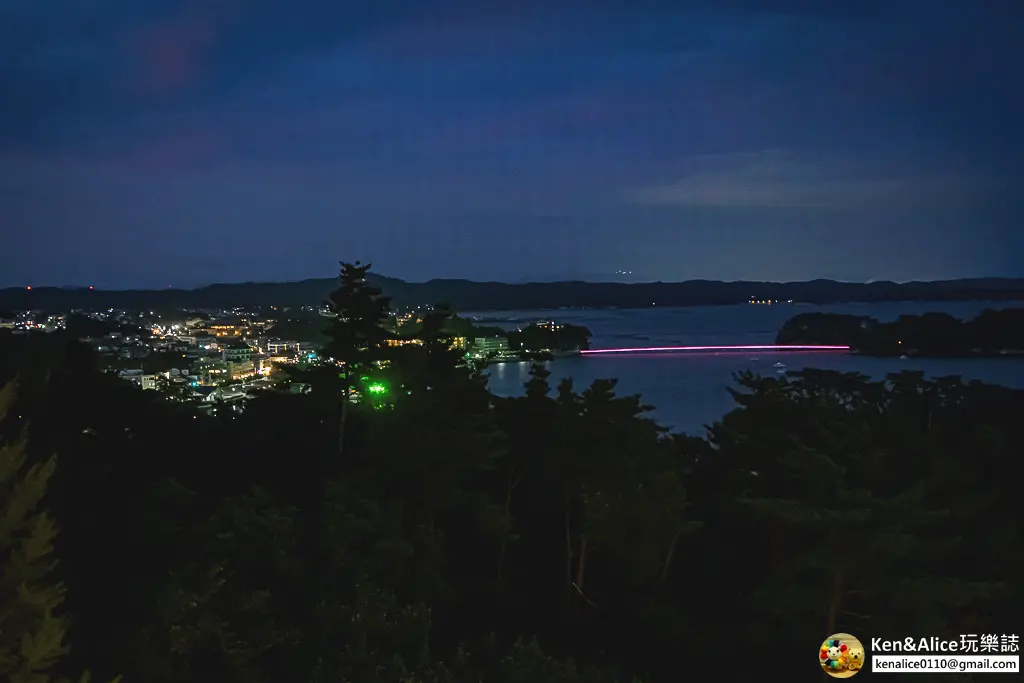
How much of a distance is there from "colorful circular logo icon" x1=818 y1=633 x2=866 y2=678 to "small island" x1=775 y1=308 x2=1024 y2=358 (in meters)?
38.0

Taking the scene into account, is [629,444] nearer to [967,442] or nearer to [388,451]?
[388,451]

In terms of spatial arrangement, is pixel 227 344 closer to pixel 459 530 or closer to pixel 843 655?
pixel 459 530

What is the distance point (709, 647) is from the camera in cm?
848

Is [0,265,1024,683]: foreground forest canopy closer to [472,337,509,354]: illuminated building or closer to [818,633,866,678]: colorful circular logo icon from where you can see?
[818,633,866,678]: colorful circular logo icon

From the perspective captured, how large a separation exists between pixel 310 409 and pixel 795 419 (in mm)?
7706

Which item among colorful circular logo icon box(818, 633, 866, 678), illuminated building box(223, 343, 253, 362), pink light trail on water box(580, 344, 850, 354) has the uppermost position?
illuminated building box(223, 343, 253, 362)

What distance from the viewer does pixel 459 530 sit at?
34.7ft

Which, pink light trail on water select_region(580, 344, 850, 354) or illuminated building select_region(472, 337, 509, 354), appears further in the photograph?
pink light trail on water select_region(580, 344, 850, 354)

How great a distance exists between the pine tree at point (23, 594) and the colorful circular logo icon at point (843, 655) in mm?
6099

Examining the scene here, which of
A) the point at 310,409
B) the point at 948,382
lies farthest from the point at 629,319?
the point at 310,409

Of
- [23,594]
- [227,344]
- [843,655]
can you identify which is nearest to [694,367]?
[227,344]

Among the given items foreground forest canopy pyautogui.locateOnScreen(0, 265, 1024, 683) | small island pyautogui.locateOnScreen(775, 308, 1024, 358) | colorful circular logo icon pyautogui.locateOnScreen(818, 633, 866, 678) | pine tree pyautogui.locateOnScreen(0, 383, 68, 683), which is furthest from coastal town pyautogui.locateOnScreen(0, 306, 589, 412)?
small island pyautogui.locateOnScreen(775, 308, 1024, 358)

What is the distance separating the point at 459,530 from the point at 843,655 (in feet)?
17.1

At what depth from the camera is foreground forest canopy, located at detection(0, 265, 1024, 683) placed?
495 centimetres
